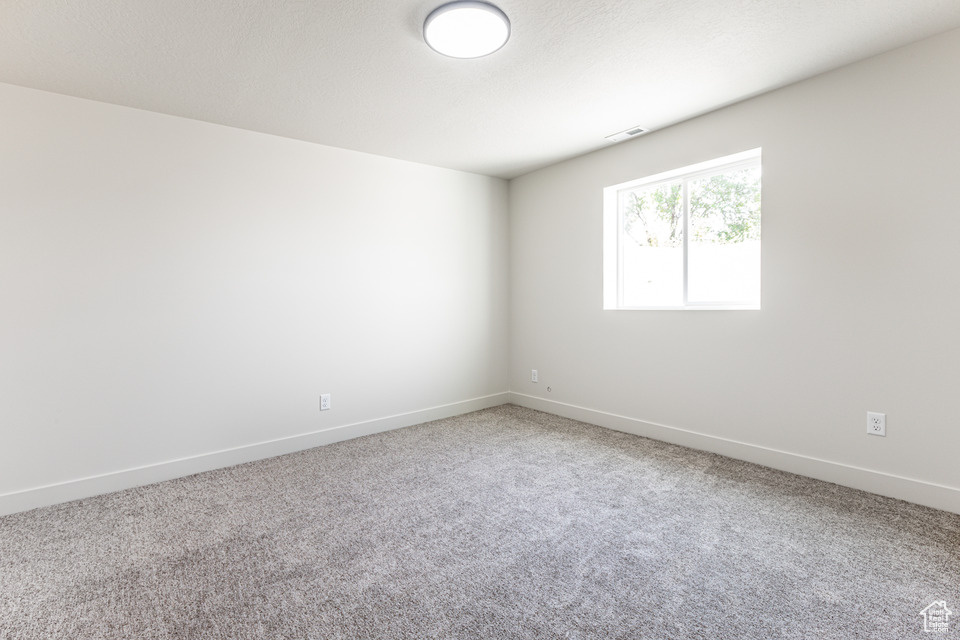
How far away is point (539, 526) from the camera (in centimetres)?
218

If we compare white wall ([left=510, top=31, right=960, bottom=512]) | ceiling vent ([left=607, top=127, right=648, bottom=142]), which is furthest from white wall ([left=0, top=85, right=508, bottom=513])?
white wall ([left=510, top=31, right=960, bottom=512])

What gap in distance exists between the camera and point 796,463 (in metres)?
2.72

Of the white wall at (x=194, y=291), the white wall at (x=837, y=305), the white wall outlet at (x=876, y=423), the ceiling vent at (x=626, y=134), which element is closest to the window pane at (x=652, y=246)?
the white wall at (x=837, y=305)

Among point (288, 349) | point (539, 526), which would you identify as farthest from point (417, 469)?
point (288, 349)

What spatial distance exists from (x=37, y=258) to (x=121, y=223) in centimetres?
45

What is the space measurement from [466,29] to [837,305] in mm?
2564

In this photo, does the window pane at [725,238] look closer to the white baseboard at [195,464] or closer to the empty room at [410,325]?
the empty room at [410,325]

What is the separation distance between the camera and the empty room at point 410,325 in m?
1.75

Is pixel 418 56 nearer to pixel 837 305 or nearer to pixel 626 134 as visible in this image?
pixel 626 134

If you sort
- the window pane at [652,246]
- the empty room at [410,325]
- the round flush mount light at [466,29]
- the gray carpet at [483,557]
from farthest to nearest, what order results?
the window pane at [652,246]
the round flush mount light at [466,29]
the empty room at [410,325]
the gray carpet at [483,557]

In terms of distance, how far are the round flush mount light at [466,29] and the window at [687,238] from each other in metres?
1.94

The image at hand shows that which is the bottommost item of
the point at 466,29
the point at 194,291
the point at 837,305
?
the point at 837,305

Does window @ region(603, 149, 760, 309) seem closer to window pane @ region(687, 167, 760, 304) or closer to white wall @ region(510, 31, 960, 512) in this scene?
window pane @ region(687, 167, 760, 304)

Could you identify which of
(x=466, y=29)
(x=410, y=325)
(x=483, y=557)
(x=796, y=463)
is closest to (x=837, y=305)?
(x=796, y=463)
